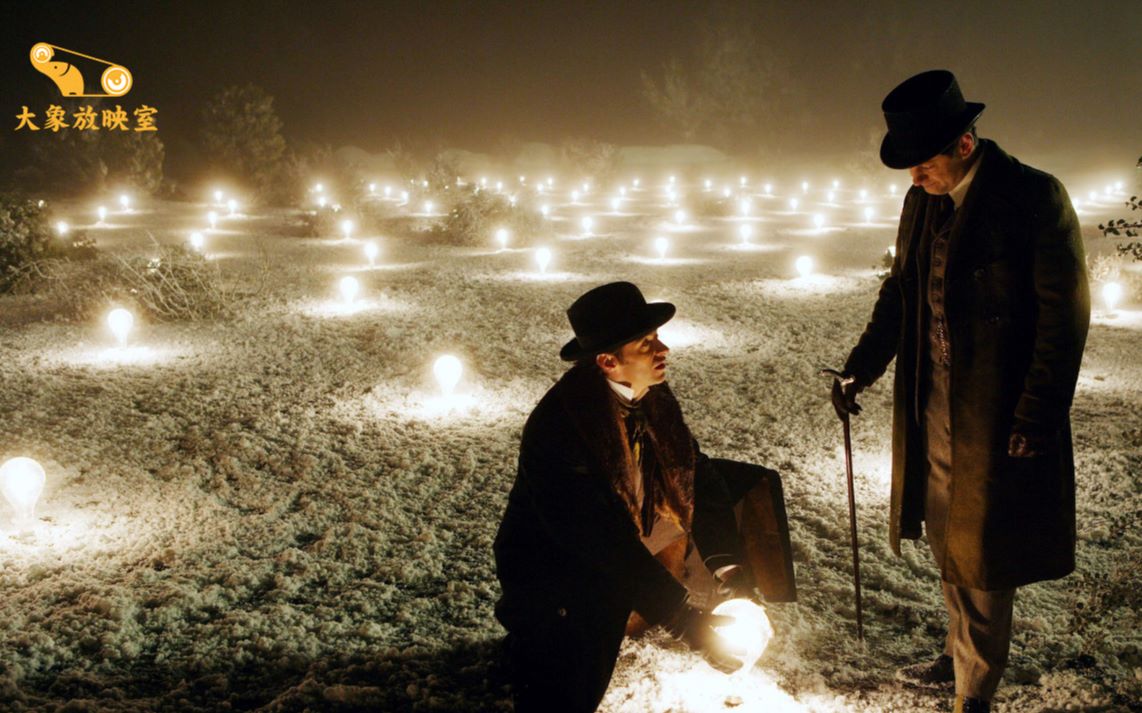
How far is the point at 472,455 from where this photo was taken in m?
5.07

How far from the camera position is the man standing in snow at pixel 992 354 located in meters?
2.32

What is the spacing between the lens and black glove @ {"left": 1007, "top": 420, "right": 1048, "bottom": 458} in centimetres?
231

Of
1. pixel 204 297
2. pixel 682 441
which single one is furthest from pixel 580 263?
pixel 682 441

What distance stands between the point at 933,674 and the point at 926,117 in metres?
1.91

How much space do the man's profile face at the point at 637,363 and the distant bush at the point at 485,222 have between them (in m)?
11.3

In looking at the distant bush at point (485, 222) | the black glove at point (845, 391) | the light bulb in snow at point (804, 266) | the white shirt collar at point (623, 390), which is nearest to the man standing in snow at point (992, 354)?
the black glove at point (845, 391)

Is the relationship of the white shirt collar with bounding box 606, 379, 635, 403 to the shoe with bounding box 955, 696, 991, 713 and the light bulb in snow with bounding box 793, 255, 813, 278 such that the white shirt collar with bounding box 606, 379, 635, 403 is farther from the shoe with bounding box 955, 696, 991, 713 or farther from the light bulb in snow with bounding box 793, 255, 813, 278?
the light bulb in snow with bounding box 793, 255, 813, 278

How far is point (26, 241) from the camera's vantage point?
33.8ft

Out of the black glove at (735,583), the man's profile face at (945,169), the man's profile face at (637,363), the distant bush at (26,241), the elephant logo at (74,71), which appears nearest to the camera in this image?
the man's profile face at (945,169)

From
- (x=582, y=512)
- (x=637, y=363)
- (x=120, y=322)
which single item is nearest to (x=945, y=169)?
(x=637, y=363)

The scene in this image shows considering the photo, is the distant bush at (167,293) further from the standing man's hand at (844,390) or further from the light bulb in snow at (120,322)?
the standing man's hand at (844,390)

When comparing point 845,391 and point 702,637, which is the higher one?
point 845,391

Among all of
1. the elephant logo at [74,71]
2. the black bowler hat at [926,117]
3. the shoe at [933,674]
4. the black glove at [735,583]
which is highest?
the elephant logo at [74,71]

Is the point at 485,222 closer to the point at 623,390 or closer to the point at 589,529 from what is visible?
the point at 623,390
